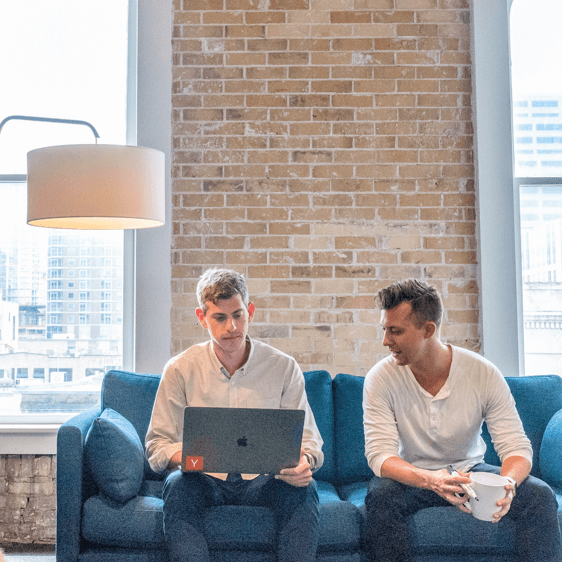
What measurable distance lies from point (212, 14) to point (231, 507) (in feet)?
8.09

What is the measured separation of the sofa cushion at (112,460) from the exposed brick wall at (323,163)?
0.98 m

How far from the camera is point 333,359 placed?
3.10 m

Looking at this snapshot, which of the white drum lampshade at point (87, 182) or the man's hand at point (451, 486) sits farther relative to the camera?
the white drum lampshade at point (87, 182)

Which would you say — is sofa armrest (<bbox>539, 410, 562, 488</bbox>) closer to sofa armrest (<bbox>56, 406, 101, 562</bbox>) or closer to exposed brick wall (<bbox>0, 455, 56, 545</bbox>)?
sofa armrest (<bbox>56, 406, 101, 562</bbox>)

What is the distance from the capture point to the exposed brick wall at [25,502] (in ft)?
9.83

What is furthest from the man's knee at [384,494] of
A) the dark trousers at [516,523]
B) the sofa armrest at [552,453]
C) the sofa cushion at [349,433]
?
the sofa armrest at [552,453]

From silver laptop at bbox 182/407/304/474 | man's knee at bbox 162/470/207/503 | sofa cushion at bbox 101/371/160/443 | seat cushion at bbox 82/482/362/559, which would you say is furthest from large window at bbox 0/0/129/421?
silver laptop at bbox 182/407/304/474

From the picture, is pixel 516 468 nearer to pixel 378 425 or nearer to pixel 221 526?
pixel 378 425

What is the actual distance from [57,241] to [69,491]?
159 centimetres

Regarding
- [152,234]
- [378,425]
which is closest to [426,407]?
[378,425]

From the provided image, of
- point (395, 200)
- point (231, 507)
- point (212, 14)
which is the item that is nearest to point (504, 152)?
point (395, 200)

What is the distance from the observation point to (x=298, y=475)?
1.91 metres

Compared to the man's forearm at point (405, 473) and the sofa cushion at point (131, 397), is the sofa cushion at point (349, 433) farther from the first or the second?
the sofa cushion at point (131, 397)

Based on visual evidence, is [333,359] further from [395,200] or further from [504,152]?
[504,152]
